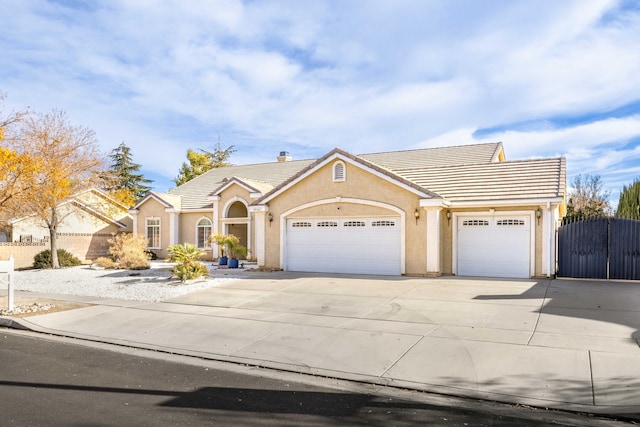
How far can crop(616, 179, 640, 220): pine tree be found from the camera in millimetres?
24752

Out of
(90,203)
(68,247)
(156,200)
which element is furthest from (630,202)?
(68,247)

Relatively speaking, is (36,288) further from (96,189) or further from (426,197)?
(426,197)

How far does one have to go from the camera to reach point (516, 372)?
6.70 meters

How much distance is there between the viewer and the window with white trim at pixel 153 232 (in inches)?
1145

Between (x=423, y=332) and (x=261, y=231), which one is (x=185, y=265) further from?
(x=423, y=332)

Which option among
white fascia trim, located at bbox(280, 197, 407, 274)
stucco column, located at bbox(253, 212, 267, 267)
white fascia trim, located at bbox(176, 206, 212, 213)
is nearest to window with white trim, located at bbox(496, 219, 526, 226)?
white fascia trim, located at bbox(280, 197, 407, 274)

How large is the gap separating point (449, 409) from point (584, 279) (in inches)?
505

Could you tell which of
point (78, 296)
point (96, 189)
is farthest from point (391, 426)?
point (96, 189)

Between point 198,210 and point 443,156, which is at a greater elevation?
point 443,156

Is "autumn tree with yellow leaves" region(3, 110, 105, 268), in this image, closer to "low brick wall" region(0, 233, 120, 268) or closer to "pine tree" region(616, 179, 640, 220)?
"low brick wall" region(0, 233, 120, 268)

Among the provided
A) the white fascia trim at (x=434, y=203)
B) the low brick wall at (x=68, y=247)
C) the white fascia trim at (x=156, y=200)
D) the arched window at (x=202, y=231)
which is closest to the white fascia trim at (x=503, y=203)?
the white fascia trim at (x=434, y=203)

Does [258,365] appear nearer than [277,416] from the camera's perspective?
No

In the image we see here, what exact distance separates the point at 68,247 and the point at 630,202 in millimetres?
31711

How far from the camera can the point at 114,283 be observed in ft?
55.0
